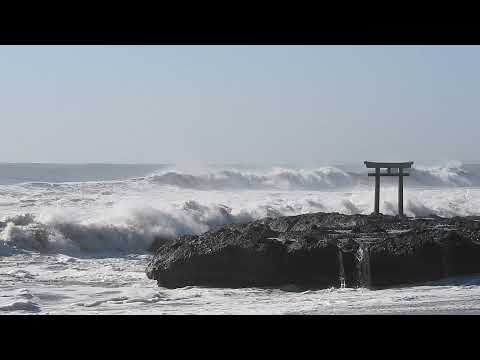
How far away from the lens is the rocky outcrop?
1037 centimetres

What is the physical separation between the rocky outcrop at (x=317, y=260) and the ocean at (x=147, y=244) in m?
0.27

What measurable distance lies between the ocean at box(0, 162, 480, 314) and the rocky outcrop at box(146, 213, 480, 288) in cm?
Answer: 27

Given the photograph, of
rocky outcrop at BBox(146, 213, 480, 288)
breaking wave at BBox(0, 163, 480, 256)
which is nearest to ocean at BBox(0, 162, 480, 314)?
breaking wave at BBox(0, 163, 480, 256)

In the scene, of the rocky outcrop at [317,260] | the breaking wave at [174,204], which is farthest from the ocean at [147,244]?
the rocky outcrop at [317,260]

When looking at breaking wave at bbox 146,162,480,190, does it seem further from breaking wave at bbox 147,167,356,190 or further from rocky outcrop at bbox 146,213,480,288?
rocky outcrop at bbox 146,213,480,288

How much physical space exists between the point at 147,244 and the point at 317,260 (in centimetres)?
660

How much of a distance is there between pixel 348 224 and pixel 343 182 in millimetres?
24457

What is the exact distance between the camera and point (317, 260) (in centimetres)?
1053

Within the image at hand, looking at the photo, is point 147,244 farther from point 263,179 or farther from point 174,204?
point 263,179

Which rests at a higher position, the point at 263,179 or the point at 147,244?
the point at 263,179

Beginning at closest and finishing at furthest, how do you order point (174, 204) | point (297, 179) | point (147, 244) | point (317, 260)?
point (317, 260) < point (147, 244) < point (174, 204) < point (297, 179)

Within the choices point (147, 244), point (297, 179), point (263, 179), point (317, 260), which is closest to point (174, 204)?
point (147, 244)

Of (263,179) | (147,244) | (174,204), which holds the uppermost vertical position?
(263,179)
